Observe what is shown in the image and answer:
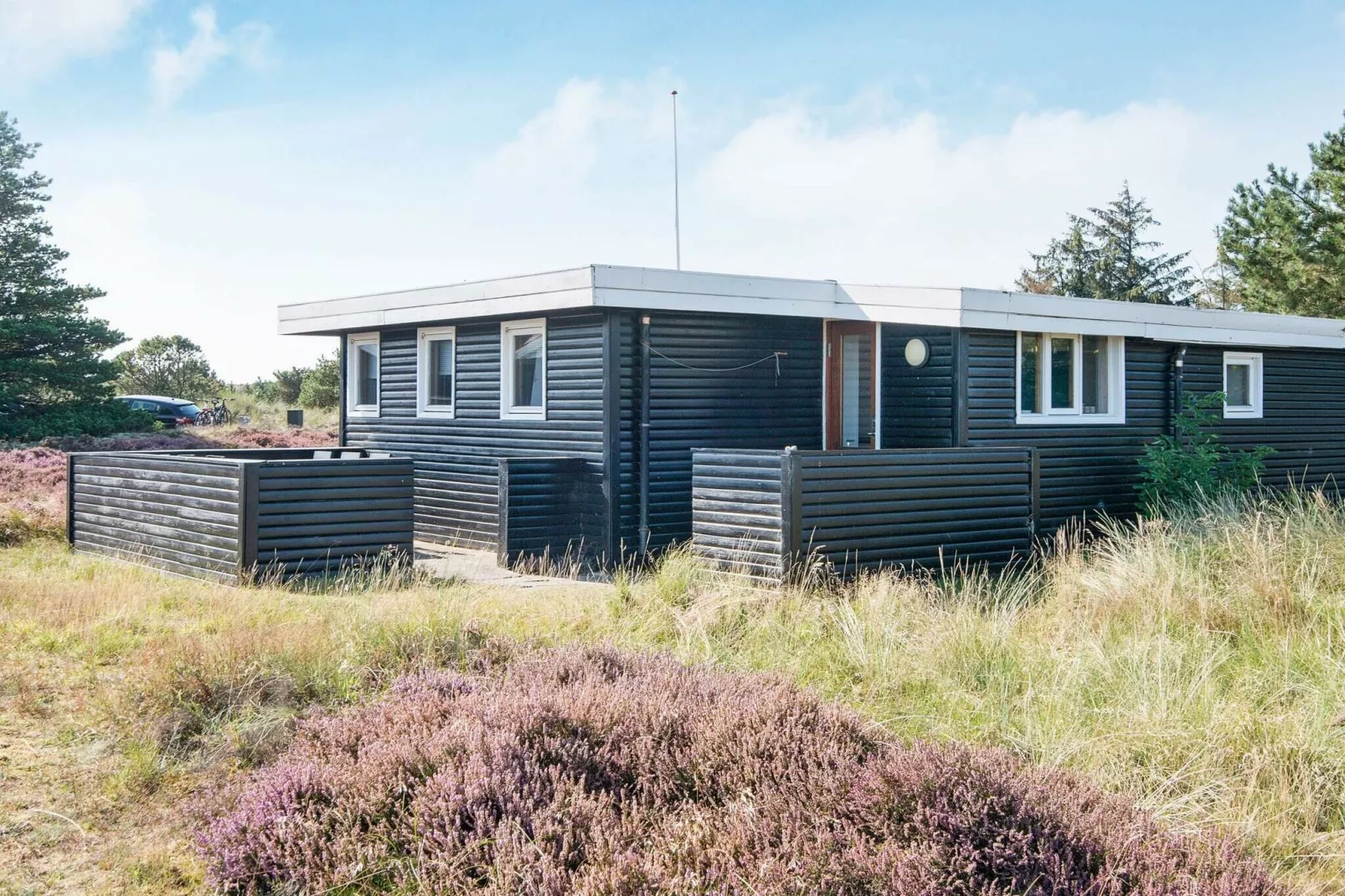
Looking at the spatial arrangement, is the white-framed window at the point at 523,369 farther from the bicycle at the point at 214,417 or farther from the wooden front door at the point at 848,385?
the bicycle at the point at 214,417

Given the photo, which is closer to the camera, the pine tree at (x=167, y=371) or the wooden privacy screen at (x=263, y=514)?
the wooden privacy screen at (x=263, y=514)

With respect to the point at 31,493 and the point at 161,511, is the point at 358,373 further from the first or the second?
the point at 31,493

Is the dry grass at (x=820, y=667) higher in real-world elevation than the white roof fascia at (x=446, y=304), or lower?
lower

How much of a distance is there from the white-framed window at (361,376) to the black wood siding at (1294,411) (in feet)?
33.6

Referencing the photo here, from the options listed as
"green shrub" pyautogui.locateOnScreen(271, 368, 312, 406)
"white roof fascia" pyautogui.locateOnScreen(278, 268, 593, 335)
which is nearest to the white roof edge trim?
"white roof fascia" pyautogui.locateOnScreen(278, 268, 593, 335)

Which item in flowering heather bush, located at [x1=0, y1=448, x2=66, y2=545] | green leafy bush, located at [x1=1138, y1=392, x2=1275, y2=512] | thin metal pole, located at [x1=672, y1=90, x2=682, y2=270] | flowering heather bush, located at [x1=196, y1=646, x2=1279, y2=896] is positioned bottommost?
flowering heather bush, located at [x1=196, y1=646, x2=1279, y2=896]

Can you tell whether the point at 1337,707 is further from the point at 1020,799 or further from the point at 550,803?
the point at 550,803

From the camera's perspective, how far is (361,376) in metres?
15.2

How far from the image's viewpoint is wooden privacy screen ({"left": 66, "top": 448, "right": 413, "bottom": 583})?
9531 mm

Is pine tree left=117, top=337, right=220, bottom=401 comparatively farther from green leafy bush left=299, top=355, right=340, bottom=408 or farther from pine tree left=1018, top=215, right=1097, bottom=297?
pine tree left=1018, top=215, right=1097, bottom=297

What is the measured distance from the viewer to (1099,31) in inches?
511

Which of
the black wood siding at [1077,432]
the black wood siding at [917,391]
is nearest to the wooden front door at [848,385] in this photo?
the black wood siding at [917,391]

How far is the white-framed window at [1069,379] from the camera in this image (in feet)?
41.5

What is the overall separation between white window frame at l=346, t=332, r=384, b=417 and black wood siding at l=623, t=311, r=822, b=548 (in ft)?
15.2
